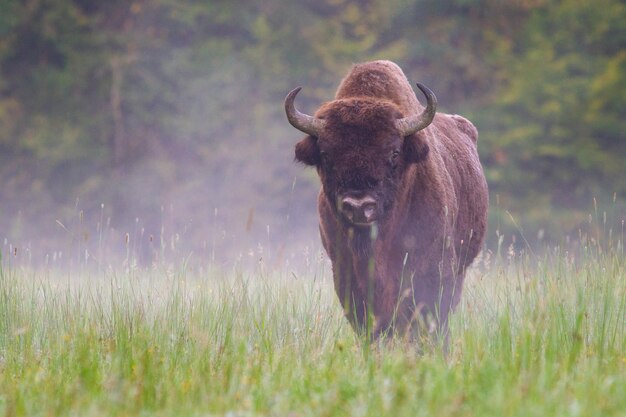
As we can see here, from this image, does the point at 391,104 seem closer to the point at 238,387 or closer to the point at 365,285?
the point at 365,285

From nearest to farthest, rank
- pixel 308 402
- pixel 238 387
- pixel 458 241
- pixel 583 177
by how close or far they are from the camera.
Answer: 1. pixel 308 402
2. pixel 238 387
3. pixel 458 241
4. pixel 583 177

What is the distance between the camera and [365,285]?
6.57m

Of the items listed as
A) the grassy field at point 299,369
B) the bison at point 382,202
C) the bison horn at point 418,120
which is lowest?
the grassy field at point 299,369

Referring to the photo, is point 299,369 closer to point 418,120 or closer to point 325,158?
point 325,158

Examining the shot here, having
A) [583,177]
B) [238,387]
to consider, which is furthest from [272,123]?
[238,387]

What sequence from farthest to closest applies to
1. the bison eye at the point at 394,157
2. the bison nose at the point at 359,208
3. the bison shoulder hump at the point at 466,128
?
the bison shoulder hump at the point at 466,128
the bison eye at the point at 394,157
the bison nose at the point at 359,208

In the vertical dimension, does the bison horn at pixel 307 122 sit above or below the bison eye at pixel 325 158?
above

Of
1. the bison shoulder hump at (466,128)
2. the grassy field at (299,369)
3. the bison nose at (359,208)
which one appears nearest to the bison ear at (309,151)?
the bison nose at (359,208)

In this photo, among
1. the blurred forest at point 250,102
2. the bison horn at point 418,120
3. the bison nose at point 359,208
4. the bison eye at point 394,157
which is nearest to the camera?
the bison nose at point 359,208

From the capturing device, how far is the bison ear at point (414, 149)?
6.57m

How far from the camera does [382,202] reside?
20.5ft

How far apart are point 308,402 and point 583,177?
19.7 metres

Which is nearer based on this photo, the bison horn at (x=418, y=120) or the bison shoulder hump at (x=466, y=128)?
the bison horn at (x=418, y=120)

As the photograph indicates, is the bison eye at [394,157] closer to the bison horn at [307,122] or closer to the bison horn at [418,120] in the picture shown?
the bison horn at [418,120]
